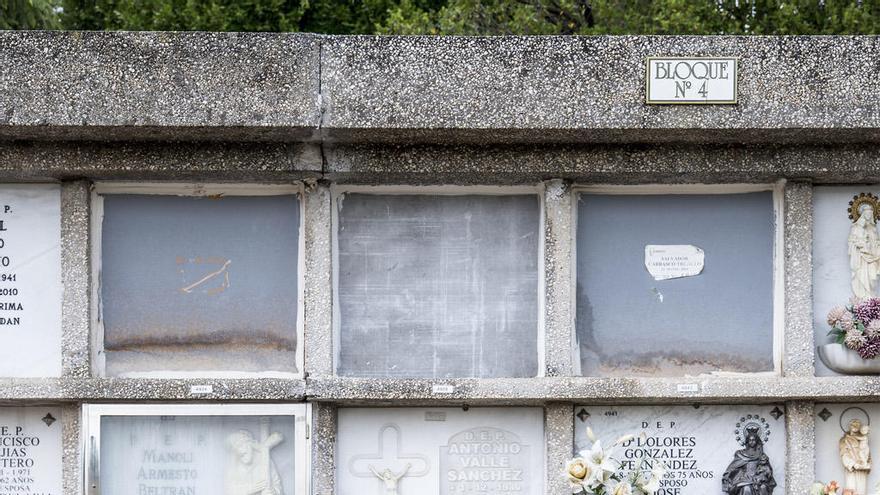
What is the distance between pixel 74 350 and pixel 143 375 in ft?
1.05

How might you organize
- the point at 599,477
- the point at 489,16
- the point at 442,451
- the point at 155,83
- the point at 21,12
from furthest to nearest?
the point at 489,16 < the point at 21,12 < the point at 442,451 < the point at 155,83 < the point at 599,477

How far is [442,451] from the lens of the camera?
528 cm

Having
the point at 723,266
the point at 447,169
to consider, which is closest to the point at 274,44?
the point at 447,169

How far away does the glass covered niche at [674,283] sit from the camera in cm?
532

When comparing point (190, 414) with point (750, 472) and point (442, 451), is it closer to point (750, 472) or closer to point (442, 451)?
point (442, 451)

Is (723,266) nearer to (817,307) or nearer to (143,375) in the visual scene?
(817,307)

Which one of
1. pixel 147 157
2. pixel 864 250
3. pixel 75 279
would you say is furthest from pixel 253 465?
pixel 864 250

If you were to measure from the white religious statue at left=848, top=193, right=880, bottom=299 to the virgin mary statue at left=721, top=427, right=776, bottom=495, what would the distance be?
2.61 ft

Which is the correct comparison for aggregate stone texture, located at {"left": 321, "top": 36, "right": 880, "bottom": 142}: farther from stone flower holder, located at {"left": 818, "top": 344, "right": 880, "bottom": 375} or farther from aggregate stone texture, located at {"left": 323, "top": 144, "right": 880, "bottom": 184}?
stone flower holder, located at {"left": 818, "top": 344, "right": 880, "bottom": 375}

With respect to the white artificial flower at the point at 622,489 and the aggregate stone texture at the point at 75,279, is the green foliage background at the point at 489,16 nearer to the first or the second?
the aggregate stone texture at the point at 75,279

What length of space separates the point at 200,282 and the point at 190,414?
0.59 meters

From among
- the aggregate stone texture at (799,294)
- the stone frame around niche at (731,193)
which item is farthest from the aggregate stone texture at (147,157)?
the aggregate stone texture at (799,294)

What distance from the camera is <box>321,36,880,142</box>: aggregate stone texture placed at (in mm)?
4840

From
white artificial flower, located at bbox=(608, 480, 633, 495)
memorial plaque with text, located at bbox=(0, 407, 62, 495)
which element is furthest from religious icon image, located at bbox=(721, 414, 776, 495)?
memorial plaque with text, located at bbox=(0, 407, 62, 495)
